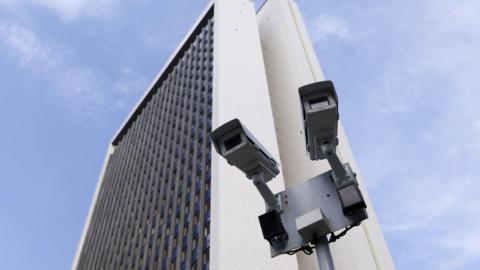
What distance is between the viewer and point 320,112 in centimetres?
415

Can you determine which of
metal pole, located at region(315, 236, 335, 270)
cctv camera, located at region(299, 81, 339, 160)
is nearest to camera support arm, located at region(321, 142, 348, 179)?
cctv camera, located at region(299, 81, 339, 160)

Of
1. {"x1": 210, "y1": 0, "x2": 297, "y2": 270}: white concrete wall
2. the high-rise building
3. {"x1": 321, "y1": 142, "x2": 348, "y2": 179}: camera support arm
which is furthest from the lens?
the high-rise building

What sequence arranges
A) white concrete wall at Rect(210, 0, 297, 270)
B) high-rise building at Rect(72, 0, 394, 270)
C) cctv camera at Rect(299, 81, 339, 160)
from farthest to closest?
1. high-rise building at Rect(72, 0, 394, 270)
2. white concrete wall at Rect(210, 0, 297, 270)
3. cctv camera at Rect(299, 81, 339, 160)

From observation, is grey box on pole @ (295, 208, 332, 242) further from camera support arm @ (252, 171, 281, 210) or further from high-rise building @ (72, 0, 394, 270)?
high-rise building @ (72, 0, 394, 270)

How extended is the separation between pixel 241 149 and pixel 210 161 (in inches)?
1811

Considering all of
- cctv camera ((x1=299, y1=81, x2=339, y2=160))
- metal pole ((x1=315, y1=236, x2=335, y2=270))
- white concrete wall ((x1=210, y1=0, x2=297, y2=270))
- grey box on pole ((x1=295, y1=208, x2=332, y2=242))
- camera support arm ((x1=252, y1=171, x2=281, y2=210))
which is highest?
white concrete wall ((x1=210, y1=0, x2=297, y2=270))

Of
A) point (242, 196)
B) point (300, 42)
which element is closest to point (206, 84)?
point (300, 42)

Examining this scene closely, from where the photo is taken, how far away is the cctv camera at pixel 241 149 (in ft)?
15.0

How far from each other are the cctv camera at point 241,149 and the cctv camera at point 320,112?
61 cm

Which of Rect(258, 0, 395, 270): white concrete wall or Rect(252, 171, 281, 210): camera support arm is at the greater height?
Rect(258, 0, 395, 270): white concrete wall

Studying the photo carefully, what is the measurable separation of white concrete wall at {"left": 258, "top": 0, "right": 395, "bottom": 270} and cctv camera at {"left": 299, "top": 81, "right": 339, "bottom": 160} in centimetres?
2711

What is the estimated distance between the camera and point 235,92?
181ft

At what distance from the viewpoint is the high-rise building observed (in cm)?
3991

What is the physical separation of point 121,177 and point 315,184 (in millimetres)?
79911
